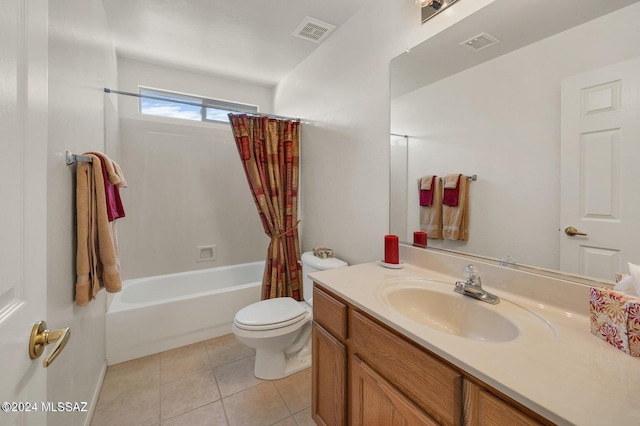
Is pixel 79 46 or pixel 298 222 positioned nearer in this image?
pixel 79 46

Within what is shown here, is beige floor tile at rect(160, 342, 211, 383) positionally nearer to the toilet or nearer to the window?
the toilet

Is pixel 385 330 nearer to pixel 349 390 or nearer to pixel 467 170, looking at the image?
pixel 349 390

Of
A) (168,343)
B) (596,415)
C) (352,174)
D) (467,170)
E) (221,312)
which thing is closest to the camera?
(596,415)

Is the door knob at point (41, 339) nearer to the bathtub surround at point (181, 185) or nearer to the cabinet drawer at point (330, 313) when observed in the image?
the cabinet drawer at point (330, 313)

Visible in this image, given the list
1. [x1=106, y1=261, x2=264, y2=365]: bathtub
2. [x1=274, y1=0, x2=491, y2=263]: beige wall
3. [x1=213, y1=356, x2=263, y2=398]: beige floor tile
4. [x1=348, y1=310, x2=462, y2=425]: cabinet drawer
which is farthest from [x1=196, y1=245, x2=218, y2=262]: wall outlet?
[x1=348, y1=310, x2=462, y2=425]: cabinet drawer

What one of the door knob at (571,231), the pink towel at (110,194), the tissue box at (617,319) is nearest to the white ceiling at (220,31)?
the pink towel at (110,194)

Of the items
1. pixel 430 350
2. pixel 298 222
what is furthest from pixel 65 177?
pixel 298 222

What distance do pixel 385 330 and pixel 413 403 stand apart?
0.70ft

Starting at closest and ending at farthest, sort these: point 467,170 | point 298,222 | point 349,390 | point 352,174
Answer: point 349,390, point 467,170, point 352,174, point 298,222

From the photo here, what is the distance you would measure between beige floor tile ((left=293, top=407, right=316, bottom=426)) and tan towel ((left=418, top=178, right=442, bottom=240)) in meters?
1.22

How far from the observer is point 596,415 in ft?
1.58

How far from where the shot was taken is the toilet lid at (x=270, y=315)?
162cm

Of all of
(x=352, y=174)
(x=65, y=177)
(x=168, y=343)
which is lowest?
(x=168, y=343)

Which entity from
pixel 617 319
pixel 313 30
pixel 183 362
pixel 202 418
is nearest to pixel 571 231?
pixel 617 319
